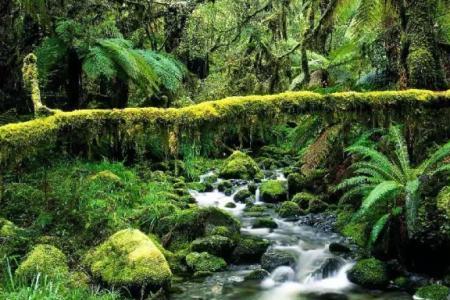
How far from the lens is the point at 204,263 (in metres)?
6.64

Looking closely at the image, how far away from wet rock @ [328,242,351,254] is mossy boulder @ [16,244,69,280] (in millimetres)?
3595

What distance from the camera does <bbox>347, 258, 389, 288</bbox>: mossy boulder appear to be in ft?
19.4

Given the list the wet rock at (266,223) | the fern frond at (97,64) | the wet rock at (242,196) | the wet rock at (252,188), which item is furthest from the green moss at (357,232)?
the fern frond at (97,64)

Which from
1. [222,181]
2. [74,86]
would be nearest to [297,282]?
[74,86]

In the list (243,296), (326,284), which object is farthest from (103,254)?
(326,284)

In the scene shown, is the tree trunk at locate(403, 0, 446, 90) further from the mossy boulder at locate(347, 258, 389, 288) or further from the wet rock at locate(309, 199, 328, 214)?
the wet rock at locate(309, 199, 328, 214)

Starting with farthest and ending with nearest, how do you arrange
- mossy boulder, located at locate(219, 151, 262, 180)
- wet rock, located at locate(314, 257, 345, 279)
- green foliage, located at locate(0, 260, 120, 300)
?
1. mossy boulder, located at locate(219, 151, 262, 180)
2. wet rock, located at locate(314, 257, 345, 279)
3. green foliage, located at locate(0, 260, 120, 300)

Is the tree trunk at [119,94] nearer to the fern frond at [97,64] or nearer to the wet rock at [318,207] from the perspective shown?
the fern frond at [97,64]

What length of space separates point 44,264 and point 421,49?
553 cm

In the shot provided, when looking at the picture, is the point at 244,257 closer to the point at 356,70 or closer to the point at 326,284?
the point at 326,284

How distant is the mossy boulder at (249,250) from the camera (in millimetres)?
6992

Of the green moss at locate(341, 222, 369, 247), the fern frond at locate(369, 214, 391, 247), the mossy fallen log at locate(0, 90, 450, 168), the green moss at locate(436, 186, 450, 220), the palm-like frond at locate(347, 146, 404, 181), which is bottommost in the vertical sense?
the green moss at locate(341, 222, 369, 247)

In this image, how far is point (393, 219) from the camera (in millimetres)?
6281

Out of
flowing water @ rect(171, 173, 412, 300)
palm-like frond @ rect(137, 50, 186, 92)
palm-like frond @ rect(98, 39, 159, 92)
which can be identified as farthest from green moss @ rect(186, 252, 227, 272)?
palm-like frond @ rect(137, 50, 186, 92)
